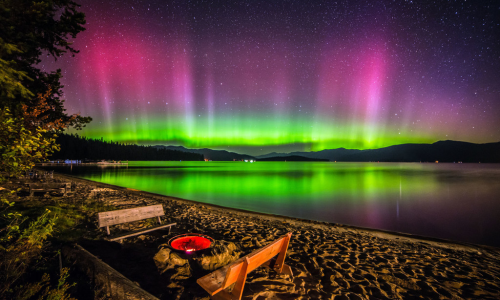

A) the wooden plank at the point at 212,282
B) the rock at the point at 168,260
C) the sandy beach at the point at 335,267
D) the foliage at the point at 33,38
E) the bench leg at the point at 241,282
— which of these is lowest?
the sandy beach at the point at 335,267

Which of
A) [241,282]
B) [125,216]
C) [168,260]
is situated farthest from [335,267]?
[125,216]

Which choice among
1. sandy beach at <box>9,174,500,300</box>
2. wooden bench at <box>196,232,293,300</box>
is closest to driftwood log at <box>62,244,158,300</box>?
sandy beach at <box>9,174,500,300</box>

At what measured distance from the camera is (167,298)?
4203 mm

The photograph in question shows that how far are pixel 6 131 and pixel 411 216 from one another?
22.1m

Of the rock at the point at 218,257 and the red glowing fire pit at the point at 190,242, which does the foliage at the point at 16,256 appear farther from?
the rock at the point at 218,257

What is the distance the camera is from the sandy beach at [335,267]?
15.4ft

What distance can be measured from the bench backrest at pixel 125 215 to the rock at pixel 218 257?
8.14 ft

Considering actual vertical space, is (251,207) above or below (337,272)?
below

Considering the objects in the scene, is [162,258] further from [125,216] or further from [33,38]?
[33,38]

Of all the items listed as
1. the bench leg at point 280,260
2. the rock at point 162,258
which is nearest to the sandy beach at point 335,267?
the rock at point 162,258

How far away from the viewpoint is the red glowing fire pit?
6031 millimetres

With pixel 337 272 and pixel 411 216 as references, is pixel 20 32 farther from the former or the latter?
pixel 411 216

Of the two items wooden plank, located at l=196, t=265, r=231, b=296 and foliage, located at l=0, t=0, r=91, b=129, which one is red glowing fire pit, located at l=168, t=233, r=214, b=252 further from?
foliage, located at l=0, t=0, r=91, b=129

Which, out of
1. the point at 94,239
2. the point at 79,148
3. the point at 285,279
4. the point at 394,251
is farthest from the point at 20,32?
the point at 79,148
